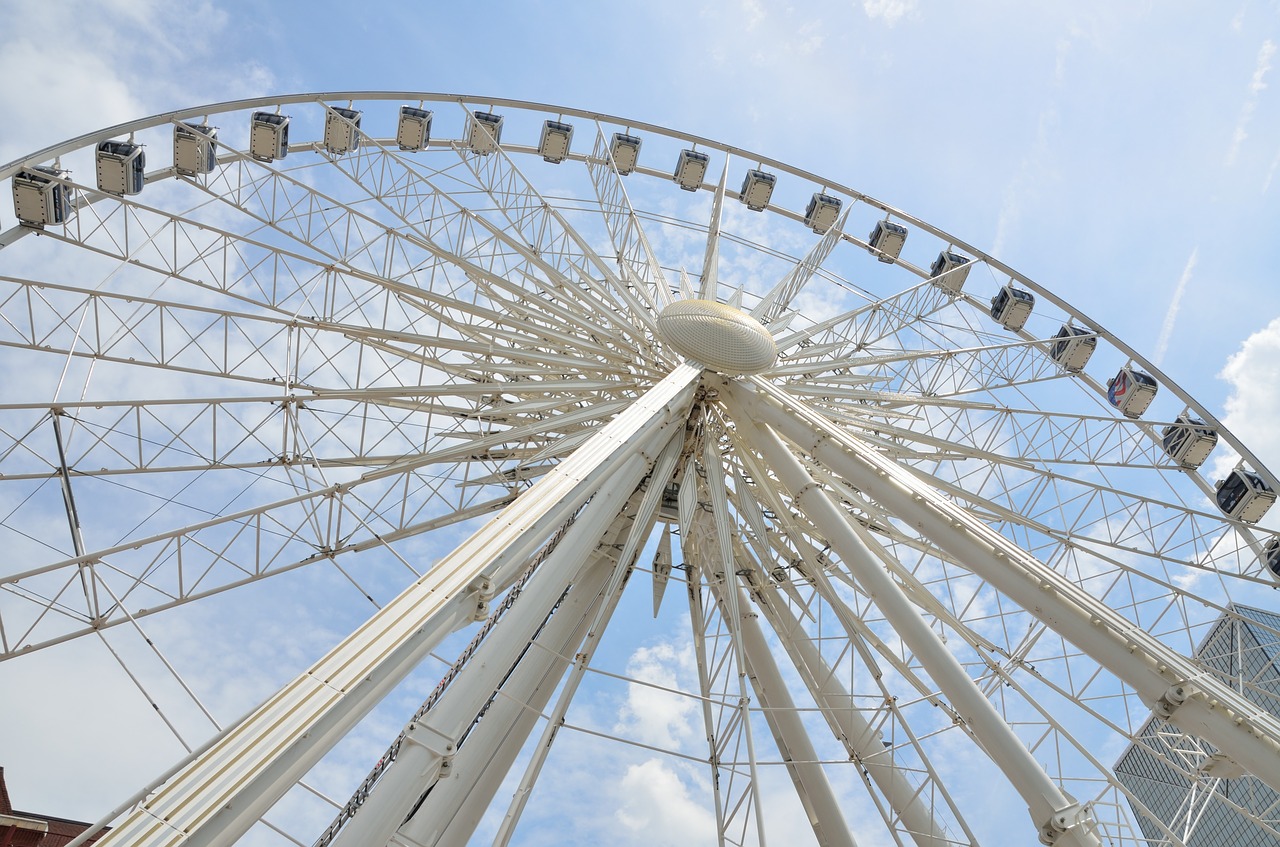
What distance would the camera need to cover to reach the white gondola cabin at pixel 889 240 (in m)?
31.2

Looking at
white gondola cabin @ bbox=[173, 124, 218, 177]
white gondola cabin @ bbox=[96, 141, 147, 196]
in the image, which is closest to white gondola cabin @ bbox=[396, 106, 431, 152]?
white gondola cabin @ bbox=[173, 124, 218, 177]

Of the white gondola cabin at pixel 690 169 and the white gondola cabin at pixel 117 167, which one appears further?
the white gondola cabin at pixel 690 169

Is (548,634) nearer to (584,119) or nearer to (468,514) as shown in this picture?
(468,514)

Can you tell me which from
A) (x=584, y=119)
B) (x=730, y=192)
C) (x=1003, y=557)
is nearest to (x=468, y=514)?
(x=1003, y=557)

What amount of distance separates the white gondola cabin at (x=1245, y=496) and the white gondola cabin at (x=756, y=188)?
15808 millimetres

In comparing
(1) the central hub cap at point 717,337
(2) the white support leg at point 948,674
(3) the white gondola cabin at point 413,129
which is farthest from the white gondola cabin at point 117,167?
(2) the white support leg at point 948,674

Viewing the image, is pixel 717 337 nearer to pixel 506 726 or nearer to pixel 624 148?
pixel 506 726

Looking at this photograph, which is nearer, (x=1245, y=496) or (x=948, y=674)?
(x=948, y=674)

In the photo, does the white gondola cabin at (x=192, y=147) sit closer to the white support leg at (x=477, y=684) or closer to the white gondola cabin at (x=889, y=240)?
the white support leg at (x=477, y=684)

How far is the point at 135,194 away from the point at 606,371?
421 inches

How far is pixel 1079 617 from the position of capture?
12.2m

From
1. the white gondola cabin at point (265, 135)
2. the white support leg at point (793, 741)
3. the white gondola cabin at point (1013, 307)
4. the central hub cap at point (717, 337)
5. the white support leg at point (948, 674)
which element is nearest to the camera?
the white support leg at point (948, 674)

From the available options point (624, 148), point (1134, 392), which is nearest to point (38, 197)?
point (624, 148)

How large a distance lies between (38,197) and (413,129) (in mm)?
10992
